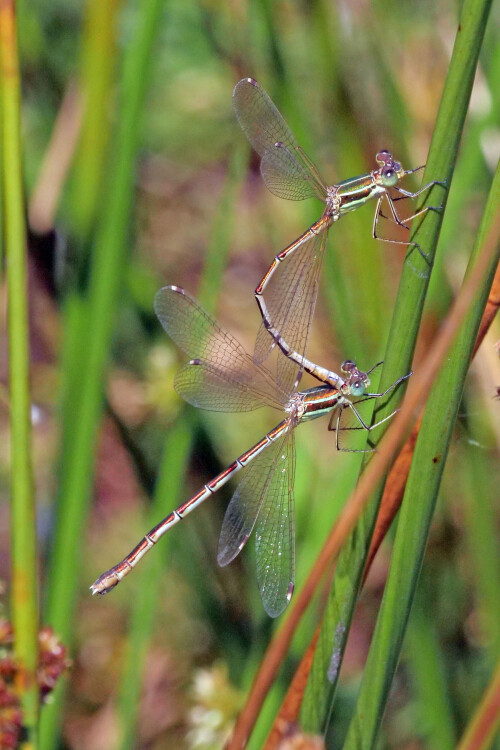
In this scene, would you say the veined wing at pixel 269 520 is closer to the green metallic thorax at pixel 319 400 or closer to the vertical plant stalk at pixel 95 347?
the green metallic thorax at pixel 319 400

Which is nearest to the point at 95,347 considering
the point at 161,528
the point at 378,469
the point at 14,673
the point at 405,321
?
the point at 161,528

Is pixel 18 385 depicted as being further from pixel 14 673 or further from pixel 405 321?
pixel 405 321

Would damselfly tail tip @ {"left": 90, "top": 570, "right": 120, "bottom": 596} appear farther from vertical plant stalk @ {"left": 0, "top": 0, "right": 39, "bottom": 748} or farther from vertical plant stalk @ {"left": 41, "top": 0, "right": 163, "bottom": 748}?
vertical plant stalk @ {"left": 0, "top": 0, "right": 39, "bottom": 748}

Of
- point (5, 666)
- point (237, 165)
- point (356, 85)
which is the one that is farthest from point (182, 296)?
point (356, 85)

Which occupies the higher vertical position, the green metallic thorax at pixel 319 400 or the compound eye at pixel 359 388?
the green metallic thorax at pixel 319 400

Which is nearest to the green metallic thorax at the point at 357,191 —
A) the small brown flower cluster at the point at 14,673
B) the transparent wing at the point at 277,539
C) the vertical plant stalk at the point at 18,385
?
the transparent wing at the point at 277,539

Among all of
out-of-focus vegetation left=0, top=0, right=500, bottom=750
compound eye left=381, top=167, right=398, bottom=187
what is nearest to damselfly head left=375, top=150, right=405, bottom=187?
compound eye left=381, top=167, right=398, bottom=187

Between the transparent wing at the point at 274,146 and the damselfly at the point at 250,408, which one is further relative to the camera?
the transparent wing at the point at 274,146

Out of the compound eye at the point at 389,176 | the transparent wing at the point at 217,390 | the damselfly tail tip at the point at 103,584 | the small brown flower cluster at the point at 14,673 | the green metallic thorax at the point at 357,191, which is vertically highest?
the green metallic thorax at the point at 357,191
